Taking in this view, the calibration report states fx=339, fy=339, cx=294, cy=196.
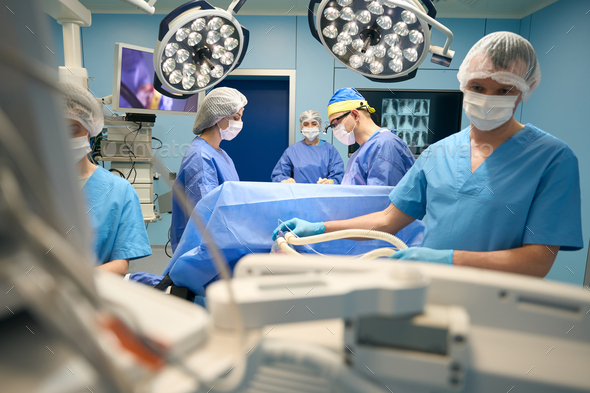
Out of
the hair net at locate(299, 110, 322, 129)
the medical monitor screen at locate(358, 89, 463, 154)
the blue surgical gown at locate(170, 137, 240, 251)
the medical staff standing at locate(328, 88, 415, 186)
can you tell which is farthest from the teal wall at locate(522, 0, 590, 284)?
the blue surgical gown at locate(170, 137, 240, 251)

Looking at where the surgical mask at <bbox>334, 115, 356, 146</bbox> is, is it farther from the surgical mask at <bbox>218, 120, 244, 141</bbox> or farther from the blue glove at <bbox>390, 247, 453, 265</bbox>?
the blue glove at <bbox>390, 247, 453, 265</bbox>

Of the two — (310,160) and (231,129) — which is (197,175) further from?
(310,160)

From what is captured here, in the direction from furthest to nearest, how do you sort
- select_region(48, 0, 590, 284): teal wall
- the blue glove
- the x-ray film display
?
the x-ray film display, select_region(48, 0, 590, 284): teal wall, the blue glove

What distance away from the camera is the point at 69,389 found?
246mm

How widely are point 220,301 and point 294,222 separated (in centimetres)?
98

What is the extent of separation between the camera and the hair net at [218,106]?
216cm

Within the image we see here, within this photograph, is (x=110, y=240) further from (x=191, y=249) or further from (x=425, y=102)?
(x=425, y=102)

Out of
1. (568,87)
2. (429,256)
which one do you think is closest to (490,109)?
(429,256)

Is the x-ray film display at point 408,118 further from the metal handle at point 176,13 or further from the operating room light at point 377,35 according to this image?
the metal handle at point 176,13

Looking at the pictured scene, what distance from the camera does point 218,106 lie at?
2.17 meters

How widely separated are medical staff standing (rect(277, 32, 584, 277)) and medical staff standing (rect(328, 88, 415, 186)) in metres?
0.56

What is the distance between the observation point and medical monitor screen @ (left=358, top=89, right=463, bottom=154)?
3730mm

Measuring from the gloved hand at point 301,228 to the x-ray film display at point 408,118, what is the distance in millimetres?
2801

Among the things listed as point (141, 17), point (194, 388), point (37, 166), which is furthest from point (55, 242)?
point (141, 17)
